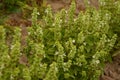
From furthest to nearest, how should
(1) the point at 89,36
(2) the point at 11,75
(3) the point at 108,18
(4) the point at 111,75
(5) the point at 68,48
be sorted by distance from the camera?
(4) the point at 111,75 < (3) the point at 108,18 < (1) the point at 89,36 < (5) the point at 68,48 < (2) the point at 11,75

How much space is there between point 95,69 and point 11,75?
44.1 inches

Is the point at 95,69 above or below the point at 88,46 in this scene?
below

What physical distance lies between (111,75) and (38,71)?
186cm

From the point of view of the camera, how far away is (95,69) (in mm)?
4078

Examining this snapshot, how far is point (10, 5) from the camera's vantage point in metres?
5.84

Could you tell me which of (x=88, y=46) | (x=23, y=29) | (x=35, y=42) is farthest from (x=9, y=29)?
(x=88, y=46)

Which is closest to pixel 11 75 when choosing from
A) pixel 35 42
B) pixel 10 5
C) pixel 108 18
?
pixel 35 42

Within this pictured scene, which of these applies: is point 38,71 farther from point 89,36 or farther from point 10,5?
point 10,5

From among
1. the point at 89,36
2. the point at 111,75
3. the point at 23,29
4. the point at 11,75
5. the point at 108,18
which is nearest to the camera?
the point at 11,75

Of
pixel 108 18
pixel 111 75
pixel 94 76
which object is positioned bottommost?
pixel 111 75

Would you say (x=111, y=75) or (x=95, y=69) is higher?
(x=95, y=69)

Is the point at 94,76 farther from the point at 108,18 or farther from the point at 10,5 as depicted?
the point at 10,5

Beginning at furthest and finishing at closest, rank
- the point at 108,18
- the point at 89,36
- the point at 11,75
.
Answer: the point at 108,18 < the point at 89,36 < the point at 11,75

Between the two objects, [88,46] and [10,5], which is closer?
[88,46]
